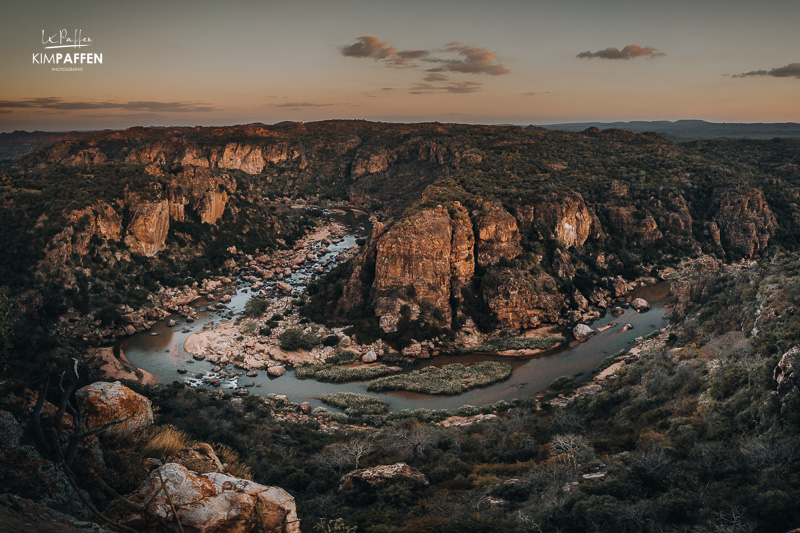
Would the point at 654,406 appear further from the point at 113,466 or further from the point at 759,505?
the point at 113,466

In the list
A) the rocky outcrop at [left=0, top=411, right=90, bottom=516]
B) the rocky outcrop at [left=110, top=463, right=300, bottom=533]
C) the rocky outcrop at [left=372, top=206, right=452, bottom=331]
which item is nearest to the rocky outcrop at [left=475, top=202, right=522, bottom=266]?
the rocky outcrop at [left=372, top=206, right=452, bottom=331]

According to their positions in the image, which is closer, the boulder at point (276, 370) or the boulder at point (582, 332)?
the boulder at point (276, 370)

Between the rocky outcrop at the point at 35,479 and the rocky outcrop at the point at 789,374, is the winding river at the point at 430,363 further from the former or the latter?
the rocky outcrop at the point at 35,479

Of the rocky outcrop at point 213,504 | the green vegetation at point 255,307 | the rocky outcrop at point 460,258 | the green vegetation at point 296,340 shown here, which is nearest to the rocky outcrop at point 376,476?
the rocky outcrop at point 213,504

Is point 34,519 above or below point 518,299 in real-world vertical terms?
above

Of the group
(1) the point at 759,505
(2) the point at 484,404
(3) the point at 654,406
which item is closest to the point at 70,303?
(2) the point at 484,404

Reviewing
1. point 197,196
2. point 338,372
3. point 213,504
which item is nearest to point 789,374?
point 213,504

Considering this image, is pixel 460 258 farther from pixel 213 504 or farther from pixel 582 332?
pixel 213 504
